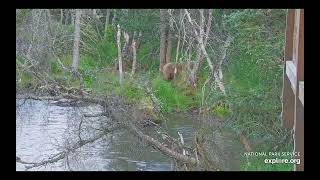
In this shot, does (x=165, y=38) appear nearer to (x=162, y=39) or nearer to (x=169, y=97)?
(x=162, y=39)

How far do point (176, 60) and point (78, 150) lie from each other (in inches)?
77.3

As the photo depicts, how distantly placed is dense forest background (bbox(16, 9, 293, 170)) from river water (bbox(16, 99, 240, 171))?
216 millimetres

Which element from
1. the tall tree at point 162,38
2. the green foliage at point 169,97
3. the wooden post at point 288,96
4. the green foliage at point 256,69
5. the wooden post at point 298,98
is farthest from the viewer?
the tall tree at point 162,38

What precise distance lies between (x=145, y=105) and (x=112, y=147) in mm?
508

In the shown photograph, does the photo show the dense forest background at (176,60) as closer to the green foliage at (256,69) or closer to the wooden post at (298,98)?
the green foliage at (256,69)

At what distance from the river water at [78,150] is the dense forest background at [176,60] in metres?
0.22

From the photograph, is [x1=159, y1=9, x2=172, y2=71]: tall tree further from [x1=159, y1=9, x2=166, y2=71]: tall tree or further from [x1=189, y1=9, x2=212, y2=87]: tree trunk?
[x1=189, y1=9, x2=212, y2=87]: tree trunk

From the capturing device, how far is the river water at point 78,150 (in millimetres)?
4668

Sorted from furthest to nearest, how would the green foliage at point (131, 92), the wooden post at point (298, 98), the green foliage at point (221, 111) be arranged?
the green foliage at point (131, 92) < the green foliage at point (221, 111) < the wooden post at point (298, 98)

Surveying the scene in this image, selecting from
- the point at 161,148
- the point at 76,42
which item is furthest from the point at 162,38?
the point at 161,148

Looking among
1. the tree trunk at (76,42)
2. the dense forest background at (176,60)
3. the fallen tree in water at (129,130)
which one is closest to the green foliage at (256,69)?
the dense forest background at (176,60)

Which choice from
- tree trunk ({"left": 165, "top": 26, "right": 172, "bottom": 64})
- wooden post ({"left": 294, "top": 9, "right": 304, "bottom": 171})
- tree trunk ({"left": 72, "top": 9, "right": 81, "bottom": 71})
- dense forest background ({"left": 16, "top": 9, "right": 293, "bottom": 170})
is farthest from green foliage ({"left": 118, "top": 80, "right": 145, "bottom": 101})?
wooden post ({"left": 294, "top": 9, "right": 304, "bottom": 171})

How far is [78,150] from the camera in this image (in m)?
4.75
